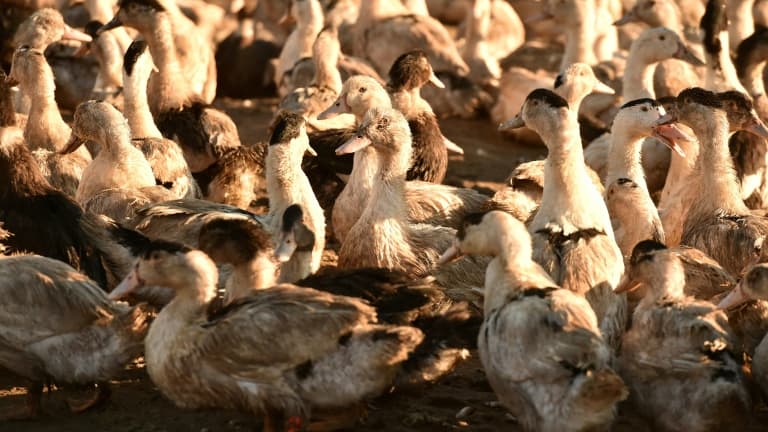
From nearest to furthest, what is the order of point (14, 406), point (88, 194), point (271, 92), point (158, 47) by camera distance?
point (14, 406) → point (88, 194) → point (158, 47) → point (271, 92)

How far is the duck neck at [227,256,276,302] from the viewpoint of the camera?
665 centimetres

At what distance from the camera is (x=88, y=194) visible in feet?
28.2

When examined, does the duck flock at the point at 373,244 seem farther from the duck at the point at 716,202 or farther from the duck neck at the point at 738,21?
the duck neck at the point at 738,21

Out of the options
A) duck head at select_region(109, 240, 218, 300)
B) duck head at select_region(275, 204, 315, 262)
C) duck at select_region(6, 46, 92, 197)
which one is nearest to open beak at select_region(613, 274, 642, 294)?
duck head at select_region(275, 204, 315, 262)

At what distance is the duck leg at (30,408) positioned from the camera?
6625mm

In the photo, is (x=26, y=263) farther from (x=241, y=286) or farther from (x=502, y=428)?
(x=502, y=428)

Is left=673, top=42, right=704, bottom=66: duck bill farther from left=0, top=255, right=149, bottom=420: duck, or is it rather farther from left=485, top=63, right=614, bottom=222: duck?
left=0, top=255, right=149, bottom=420: duck

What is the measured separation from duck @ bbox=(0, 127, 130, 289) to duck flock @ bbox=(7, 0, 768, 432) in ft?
0.04

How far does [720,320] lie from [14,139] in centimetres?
409

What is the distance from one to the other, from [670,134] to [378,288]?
278 centimetres

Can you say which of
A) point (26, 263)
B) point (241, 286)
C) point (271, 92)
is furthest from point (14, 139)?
point (271, 92)

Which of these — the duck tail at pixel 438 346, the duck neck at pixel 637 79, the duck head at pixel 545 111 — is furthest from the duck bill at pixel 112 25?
the duck tail at pixel 438 346

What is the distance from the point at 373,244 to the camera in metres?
7.86

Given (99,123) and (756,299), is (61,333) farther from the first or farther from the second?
(756,299)
